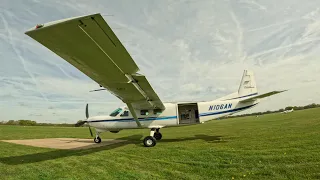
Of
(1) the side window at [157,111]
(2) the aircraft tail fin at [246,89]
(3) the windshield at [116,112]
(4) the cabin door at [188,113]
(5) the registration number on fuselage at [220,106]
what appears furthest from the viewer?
(3) the windshield at [116,112]

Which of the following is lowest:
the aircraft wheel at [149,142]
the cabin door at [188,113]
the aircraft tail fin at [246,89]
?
the aircraft wheel at [149,142]

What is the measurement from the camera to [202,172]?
19.1 ft

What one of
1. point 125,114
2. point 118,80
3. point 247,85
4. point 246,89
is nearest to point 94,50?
point 118,80

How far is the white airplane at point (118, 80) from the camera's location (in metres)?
5.17

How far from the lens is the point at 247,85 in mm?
14359

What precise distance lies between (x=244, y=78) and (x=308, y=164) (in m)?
9.52

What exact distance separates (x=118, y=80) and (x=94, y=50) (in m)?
2.71

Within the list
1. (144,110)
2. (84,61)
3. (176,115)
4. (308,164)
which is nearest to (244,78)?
(176,115)

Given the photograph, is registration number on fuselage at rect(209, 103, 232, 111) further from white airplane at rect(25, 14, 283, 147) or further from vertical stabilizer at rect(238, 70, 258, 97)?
vertical stabilizer at rect(238, 70, 258, 97)

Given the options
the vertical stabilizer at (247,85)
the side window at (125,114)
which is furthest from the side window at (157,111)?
the vertical stabilizer at (247,85)

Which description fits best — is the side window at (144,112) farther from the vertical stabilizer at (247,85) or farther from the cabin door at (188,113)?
the vertical stabilizer at (247,85)

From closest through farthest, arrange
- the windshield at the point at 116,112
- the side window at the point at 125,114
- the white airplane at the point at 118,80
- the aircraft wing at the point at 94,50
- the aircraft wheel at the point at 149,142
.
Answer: the aircraft wing at the point at 94,50 → the white airplane at the point at 118,80 → the aircraft wheel at the point at 149,142 → the side window at the point at 125,114 → the windshield at the point at 116,112

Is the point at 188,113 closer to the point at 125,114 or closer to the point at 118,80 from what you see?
the point at 125,114

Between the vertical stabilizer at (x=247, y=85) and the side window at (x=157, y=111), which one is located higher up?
the vertical stabilizer at (x=247, y=85)
